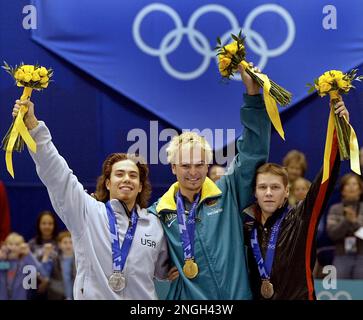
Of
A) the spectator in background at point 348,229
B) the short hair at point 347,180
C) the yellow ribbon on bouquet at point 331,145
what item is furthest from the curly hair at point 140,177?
the short hair at point 347,180

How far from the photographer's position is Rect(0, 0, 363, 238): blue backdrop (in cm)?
712

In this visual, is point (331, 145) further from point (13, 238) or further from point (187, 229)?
point (13, 238)

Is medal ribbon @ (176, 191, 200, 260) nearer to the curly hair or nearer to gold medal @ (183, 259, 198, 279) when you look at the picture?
gold medal @ (183, 259, 198, 279)

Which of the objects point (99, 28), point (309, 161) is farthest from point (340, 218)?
point (99, 28)

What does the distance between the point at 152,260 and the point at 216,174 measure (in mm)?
1799

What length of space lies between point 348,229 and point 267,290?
202 cm

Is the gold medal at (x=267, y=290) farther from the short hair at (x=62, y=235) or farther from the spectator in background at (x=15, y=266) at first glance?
the short hair at (x=62, y=235)

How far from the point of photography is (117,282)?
4816mm

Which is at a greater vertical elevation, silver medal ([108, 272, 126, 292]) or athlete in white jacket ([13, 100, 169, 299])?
athlete in white jacket ([13, 100, 169, 299])

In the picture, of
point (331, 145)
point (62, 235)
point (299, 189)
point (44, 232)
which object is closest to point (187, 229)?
point (331, 145)

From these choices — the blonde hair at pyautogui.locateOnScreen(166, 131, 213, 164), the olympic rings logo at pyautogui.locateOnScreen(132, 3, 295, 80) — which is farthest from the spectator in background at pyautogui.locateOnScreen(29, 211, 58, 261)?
the blonde hair at pyautogui.locateOnScreen(166, 131, 213, 164)

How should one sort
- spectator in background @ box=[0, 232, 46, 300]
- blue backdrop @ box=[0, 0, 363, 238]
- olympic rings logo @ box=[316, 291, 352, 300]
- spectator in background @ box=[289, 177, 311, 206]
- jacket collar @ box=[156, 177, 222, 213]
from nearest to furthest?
jacket collar @ box=[156, 177, 222, 213] → olympic rings logo @ box=[316, 291, 352, 300] → spectator in background @ box=[0, 232, 46, 300] → spectator in background @ box=[289, 177, 311, 206] → blue backdrop @ box=[0, 0, 363, 238]

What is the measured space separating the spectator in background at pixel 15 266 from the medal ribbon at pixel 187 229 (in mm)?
2003

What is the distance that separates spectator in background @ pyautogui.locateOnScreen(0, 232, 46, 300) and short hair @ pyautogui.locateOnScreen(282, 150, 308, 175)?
185 cm
